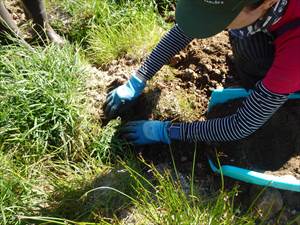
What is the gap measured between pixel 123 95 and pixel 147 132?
0.72ft

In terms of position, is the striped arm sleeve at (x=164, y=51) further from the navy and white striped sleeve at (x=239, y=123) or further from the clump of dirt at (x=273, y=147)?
the clump of dirt at (x=273, y=147)

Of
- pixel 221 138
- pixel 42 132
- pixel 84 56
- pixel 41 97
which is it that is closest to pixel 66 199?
pixel 42 132

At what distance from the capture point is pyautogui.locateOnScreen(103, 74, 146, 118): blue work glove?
7.02 feet

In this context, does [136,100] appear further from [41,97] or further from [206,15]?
[206,15]

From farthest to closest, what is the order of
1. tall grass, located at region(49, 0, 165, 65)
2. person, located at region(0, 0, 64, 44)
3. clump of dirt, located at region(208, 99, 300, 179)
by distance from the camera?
tall grass, located at region(49, 0, 165, 65) < person, located at region(0, 0, 64, 44) < clump of dirt, located at region(208, 99, 300, 179)

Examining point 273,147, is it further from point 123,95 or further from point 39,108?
point 39,108

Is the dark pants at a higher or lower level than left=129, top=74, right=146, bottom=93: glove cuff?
higher

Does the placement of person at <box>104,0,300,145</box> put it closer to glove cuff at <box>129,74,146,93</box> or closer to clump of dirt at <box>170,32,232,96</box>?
glove cuff at <box>129,74,146,93</box>

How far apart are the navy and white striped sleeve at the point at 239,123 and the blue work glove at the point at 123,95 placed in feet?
0.86

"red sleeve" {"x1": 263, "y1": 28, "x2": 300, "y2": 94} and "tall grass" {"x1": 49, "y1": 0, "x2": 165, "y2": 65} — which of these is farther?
"tall grass" {"x1": 49, "y1": 0, "x2": 165, "y2": 65}

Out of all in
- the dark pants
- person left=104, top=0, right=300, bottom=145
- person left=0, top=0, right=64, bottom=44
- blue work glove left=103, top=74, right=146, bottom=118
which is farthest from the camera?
person left=0, top=0, right=64, bottom=44

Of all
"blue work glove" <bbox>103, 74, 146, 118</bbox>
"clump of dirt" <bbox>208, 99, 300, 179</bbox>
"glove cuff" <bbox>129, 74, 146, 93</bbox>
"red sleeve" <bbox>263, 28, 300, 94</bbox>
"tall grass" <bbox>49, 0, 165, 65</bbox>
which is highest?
"red sleeve" <bbox>263, 28, 300, 94</bbox>

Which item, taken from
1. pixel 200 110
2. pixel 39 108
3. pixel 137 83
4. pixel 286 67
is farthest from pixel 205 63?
pixel 39 108

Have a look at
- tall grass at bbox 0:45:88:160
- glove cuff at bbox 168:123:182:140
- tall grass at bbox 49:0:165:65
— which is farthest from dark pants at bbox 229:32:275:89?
tall grass at bbox 0:45:88:160
